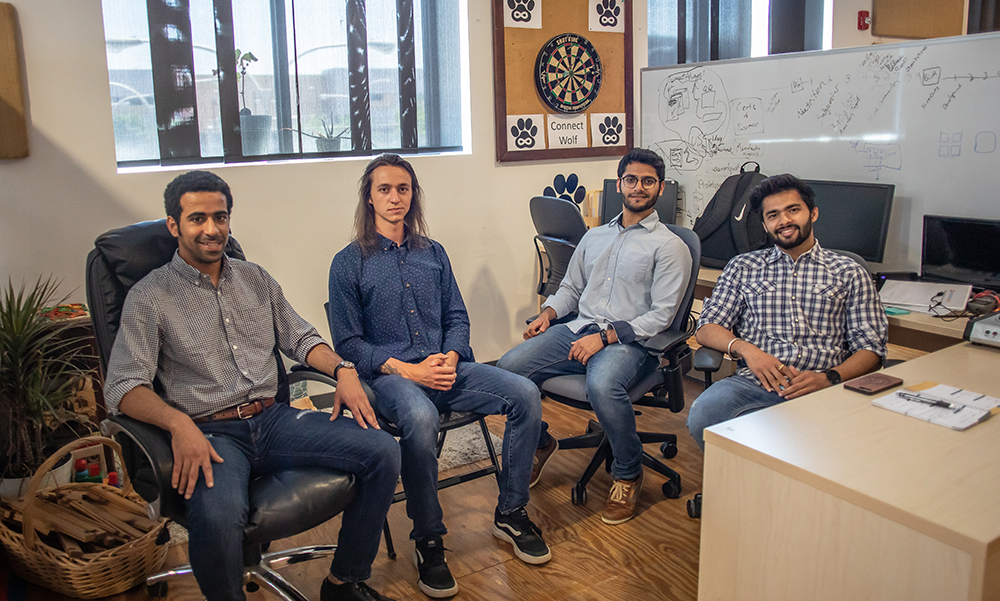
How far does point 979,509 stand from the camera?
A: 1.40 meters

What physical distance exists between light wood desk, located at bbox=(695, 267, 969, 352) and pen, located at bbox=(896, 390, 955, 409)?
74 centimetres

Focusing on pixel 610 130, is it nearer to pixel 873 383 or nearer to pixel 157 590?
pixel 873 383

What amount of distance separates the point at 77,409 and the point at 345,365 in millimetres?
1296

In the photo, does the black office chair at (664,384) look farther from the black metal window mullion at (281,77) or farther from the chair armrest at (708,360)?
the black metal window mullion at (281,77)

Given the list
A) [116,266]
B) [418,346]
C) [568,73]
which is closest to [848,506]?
[418,346]

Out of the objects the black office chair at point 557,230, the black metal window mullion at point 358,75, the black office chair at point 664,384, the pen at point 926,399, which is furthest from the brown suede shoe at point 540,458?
the black metal window mullion at point 358,75

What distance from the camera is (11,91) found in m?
2.88

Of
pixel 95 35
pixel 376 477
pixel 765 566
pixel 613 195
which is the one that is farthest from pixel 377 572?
pixel 613 195

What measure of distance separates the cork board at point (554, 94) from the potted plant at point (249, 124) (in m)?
1.24

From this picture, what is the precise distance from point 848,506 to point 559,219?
6.94 ft

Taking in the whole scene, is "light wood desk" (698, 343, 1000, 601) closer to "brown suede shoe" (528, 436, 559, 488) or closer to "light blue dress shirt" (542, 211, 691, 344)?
"light blue dress shirt" (542, 211, 691, 344)

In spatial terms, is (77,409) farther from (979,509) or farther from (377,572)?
(979,509)

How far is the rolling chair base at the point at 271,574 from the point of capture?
217 cm

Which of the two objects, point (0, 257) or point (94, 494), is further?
point (0, 257)
